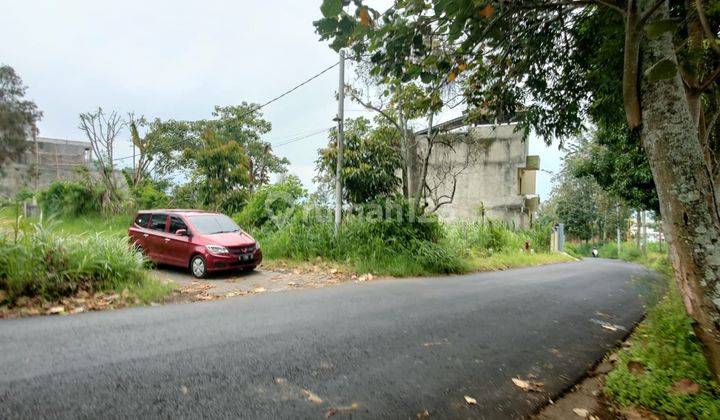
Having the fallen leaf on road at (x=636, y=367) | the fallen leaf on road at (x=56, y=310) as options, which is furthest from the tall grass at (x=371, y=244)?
the fallen leaf on road at (x=636, y=367)

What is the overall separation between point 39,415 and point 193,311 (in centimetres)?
321

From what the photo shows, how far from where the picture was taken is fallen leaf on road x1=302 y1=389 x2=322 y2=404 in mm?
2867

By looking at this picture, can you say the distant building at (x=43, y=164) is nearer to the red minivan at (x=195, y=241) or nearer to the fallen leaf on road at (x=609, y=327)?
the red minivan at (x=195, y=241)

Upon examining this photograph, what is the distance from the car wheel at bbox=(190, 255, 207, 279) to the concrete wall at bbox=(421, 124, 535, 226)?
1420cm

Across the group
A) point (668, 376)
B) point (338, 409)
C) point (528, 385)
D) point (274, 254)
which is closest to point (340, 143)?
point (274, 254)

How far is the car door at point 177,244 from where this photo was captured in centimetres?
997

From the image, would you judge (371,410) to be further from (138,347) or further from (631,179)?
(631,179)

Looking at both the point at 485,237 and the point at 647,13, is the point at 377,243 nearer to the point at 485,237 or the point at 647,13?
the point at 485,237

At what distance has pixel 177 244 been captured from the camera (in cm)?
1016

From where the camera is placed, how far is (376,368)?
3.54 m

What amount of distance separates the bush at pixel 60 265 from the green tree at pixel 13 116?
17862 mm

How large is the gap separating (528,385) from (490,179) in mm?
19882

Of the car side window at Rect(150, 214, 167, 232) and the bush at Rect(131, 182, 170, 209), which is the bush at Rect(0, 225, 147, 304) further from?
the bush at Rect(131, 182, 170, 209)

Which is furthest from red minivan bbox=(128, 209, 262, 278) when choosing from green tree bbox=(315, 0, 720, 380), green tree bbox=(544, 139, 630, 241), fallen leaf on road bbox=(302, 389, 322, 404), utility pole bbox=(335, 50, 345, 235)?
green tree bbox=(544, 139, 630, 241)
